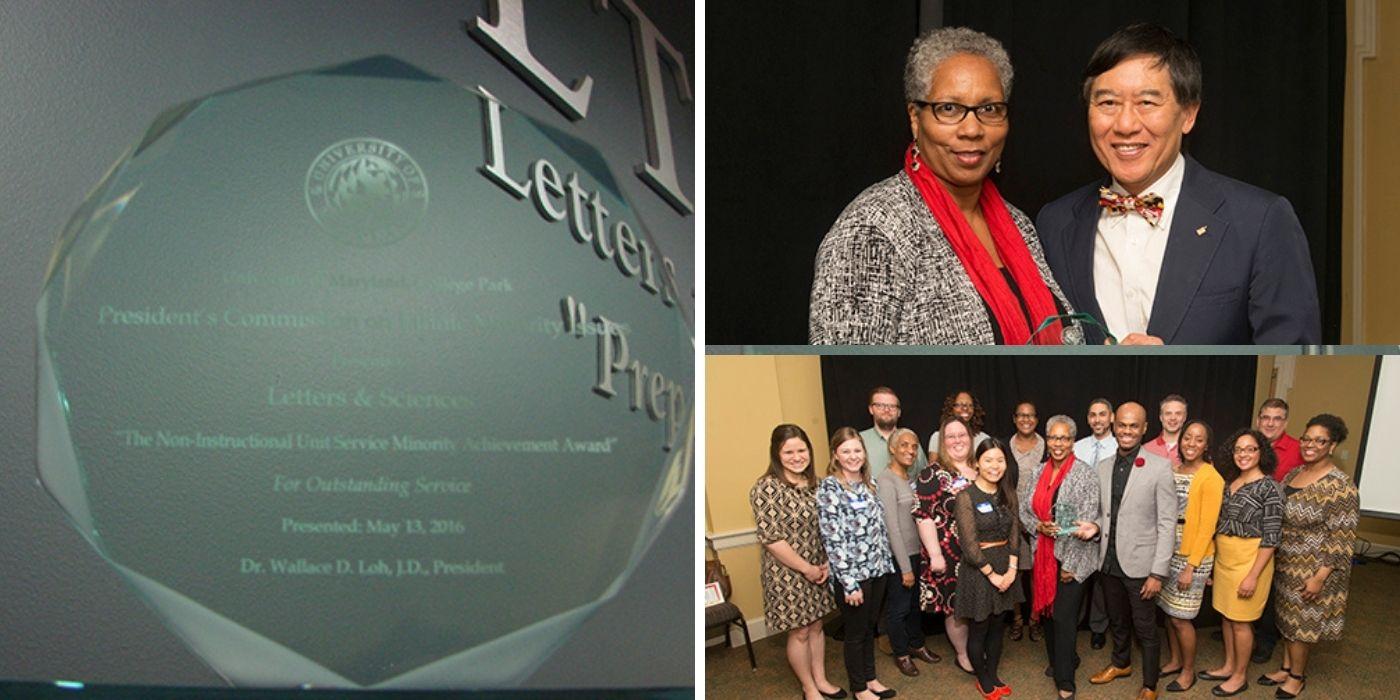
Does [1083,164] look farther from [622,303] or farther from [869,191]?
[622,303]

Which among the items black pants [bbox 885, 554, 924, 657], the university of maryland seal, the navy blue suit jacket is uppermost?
the university of maryland seal

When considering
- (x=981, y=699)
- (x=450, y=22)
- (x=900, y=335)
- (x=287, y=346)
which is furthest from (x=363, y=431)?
(x=981, y=699)

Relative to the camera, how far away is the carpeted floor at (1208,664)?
2.06m

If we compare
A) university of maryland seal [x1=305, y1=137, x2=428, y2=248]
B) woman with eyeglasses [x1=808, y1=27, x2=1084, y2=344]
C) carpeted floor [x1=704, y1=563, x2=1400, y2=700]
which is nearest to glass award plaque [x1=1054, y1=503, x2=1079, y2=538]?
carpeted floor [x1=704, y1=563, x2=1400, y2=700]

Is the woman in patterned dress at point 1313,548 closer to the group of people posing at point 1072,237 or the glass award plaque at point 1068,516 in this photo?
the group of people posing at point 1072,237

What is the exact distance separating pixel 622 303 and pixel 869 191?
558 millimetres

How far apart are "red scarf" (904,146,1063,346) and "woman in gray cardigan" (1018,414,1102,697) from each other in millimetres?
212

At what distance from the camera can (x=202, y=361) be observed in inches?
87.0

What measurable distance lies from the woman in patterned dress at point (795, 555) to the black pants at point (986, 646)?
0.28 m

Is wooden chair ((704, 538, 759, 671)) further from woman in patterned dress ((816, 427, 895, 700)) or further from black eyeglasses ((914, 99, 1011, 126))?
black eyeglasses ((914, 99, 1011, 126))

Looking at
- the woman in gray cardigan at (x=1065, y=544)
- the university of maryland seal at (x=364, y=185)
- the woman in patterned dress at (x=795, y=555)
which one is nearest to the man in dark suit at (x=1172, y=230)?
the woman in gray cardigan at (x=1065, y=544)

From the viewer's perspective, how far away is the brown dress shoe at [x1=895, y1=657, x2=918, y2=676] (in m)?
2.08

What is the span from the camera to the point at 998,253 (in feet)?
6.95

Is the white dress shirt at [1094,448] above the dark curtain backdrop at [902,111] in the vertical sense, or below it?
below
